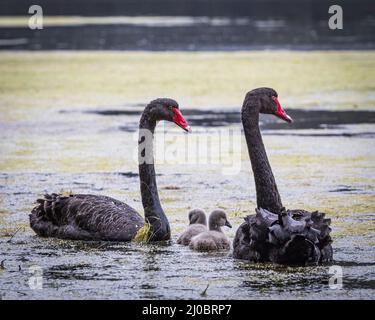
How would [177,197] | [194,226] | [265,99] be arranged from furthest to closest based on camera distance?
[177,197], [194,226], [265,99]

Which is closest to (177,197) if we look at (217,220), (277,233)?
(217,220)

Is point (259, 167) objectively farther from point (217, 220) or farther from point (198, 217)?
point (198, 217)

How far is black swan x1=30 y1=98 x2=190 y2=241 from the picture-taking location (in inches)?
242

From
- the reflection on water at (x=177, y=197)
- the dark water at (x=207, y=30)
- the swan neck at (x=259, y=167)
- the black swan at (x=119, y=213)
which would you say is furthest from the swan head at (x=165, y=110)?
the dark water at (x=207, y=30)

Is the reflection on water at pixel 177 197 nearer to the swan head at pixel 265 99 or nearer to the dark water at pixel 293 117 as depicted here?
the dark water at pixel 293 117

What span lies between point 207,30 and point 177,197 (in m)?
18.9

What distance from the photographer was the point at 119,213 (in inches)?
245

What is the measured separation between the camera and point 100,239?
6.16 meters

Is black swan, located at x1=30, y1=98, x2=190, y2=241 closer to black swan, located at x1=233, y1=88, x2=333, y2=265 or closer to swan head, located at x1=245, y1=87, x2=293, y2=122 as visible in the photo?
swan head, located at x1=245, y1=87, x2=293, y2=122

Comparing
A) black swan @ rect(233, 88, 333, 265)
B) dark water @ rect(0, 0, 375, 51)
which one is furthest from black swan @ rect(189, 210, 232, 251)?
dark water @ rect(0, 0, 375, 51)

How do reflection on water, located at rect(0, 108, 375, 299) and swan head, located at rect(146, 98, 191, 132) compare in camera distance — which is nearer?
reflection on water, located at rect(0, 108, 375, 299)

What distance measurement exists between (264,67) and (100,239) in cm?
1056

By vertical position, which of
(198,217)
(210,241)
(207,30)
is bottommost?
(210,241)
